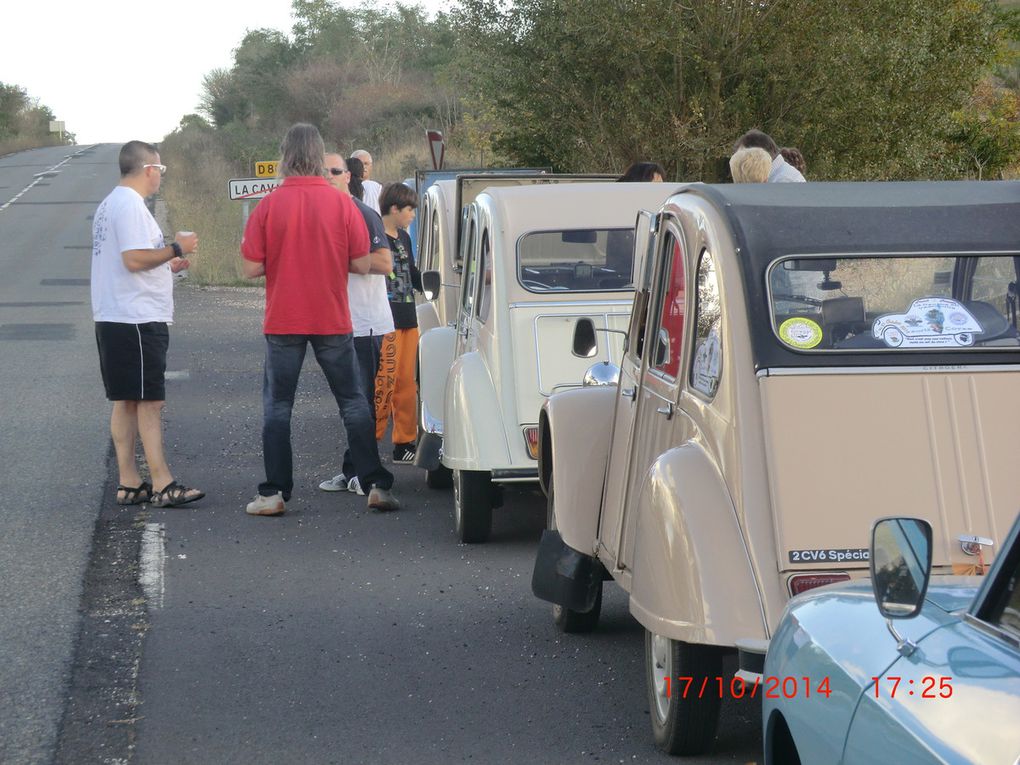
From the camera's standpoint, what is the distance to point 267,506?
27.8ft

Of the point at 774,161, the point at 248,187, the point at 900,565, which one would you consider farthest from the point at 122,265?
the point at 248,187

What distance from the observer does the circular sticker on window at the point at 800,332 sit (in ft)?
14.9

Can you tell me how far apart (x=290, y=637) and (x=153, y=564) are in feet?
4.92

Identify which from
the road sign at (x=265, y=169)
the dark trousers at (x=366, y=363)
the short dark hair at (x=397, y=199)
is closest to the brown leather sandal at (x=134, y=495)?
the dark trousers at (x=366, y=363)

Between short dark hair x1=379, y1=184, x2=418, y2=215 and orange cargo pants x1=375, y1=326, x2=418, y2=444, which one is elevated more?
short dark hair x1=379, y1=184, x2=418, y2=215

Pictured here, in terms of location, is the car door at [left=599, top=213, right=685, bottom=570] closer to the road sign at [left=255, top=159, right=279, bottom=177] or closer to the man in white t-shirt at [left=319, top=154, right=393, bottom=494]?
the man in white t-shirt at [left=319, top=154, right=393, bottom=494]

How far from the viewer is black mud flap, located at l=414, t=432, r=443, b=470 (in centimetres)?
854

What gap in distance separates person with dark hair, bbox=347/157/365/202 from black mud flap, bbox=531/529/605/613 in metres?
6.24

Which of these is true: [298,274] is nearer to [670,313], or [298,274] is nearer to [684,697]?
[670,313]

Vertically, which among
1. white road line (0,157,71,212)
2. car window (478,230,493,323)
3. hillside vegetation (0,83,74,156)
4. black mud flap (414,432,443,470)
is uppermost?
hillside vegetation (0,83,74,156)

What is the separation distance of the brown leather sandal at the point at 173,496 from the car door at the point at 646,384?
383 cm

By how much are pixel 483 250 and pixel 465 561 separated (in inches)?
80.7

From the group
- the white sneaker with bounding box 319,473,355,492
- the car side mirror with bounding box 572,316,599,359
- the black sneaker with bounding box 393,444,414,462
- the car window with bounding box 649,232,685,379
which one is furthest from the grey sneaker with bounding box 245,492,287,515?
the car window with bounding box 649,232,685,379
